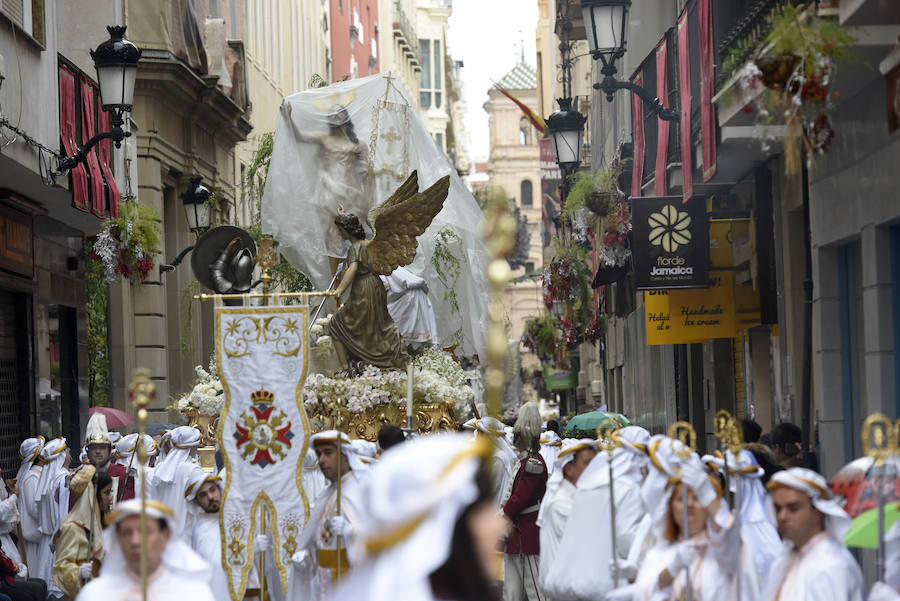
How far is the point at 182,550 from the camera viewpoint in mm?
7102

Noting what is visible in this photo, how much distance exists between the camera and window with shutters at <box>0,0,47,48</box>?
57.5 ft

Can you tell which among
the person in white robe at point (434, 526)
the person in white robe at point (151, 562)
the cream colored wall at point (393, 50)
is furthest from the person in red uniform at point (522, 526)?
the cream colored wall at point (393, 50)

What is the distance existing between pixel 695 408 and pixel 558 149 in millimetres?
6242

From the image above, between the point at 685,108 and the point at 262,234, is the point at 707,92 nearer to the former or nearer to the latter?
the point at 685,108

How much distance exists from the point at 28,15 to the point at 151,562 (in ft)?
41.2

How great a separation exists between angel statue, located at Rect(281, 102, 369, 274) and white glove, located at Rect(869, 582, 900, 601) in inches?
578

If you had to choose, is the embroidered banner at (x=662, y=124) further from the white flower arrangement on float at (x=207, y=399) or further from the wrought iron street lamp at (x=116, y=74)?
the wrought iron street lamp at (x=116, y=74)

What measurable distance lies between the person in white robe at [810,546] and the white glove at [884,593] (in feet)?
0.99

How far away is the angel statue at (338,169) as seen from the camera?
20969 mm

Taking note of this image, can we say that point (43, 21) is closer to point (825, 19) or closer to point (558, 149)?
point (558, 149)

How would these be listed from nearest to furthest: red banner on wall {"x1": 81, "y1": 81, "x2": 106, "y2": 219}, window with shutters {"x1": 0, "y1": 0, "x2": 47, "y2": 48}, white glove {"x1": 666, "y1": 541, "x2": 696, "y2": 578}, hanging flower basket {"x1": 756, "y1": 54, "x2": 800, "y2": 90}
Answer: white glove {"x1": 666, "y1": 541, "x2": 696, "y2": 578}, hanging flower basket {"x1": 756, "y1": 54, "x2": 800, "y2": 90}, window with shutters {"x1": 0, "y1": 0, "x2": 47, "y2": 48}, red banner on wall {"x1": 81, "y1": 81, "x2": 106, "y2": 219}

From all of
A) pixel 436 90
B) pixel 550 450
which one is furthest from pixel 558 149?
pixel 436 90

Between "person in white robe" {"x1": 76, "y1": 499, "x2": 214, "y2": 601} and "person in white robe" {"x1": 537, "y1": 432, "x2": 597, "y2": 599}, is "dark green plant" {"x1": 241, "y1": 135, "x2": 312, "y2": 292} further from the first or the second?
"person in white robe" {"x1": 76, "y1": 499, "x2": 214, "y2": 601}

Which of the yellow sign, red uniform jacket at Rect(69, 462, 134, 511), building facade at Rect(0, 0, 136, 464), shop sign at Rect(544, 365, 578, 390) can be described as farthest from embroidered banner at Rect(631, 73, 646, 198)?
shop sign at Rect(544, 365, 578, 390)
